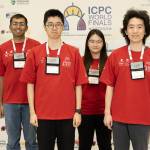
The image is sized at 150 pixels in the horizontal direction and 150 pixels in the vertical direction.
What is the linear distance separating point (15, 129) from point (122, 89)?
3.48ft

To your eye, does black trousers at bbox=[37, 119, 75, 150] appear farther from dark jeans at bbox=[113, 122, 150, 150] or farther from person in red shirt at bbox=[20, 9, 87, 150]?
dark jeans at bbox=[113, 122, 150, 150]

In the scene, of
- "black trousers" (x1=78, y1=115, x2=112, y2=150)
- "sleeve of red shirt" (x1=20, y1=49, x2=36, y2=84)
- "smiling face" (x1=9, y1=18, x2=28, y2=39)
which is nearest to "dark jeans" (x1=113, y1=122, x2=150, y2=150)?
"black trousers" (x1=78, y1=115, x2=112, y2=150)

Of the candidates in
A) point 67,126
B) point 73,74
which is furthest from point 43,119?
point 73,74

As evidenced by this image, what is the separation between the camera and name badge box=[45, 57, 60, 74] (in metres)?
2.21

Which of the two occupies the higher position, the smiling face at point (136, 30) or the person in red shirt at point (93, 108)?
the smiling face at point (136, 30)

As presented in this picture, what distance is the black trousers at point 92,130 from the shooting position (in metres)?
2.67

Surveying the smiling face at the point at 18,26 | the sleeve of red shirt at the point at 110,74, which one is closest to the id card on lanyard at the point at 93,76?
the sleeve of red shirt at the point at 110,74

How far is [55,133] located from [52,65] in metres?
0.48

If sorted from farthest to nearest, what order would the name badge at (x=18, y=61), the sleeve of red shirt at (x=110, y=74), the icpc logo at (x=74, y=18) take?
1. the icpc logo at (x=74, y=18)
2. the name badge at (x=18, y=61)
3. the sleeve of red shirt at (x=110, y=74)

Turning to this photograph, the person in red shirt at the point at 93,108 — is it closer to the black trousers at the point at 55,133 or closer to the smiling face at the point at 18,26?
the black trousers at the point at 55,133

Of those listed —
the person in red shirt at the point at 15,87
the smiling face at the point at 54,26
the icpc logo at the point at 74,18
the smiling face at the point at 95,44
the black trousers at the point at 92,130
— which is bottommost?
the black trousers at the point at 92,130

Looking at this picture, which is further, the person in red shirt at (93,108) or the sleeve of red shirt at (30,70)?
the person in red shirt at (93,108)

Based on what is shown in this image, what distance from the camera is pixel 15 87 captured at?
2.64 m

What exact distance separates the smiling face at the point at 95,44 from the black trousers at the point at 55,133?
744 mm
